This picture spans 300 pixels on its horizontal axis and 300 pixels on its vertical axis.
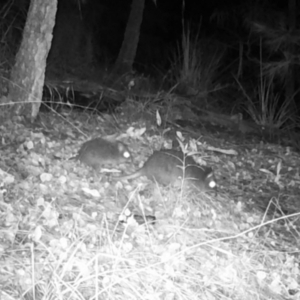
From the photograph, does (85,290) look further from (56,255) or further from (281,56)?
(281,56)

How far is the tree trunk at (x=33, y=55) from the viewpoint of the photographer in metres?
4.92

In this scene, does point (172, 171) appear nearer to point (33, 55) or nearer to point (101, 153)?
point (101, 153)

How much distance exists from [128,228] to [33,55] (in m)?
2.27

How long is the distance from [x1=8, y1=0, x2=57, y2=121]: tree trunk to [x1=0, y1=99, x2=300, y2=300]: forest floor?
0.32 metres

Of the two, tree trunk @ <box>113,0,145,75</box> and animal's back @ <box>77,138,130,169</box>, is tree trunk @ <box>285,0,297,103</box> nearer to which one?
tree trunk @ <box>113,0,145,75</box>

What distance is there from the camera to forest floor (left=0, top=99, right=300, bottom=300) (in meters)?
2.81

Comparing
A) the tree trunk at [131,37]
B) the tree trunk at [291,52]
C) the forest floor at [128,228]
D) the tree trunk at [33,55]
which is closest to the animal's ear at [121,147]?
the forest floor at [128,228]

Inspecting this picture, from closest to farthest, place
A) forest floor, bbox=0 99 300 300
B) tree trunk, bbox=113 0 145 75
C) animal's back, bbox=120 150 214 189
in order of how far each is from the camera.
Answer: forest floor, bbox=0 99 300 300 → animal's back, bbox=120 150 214 189 → tree trunk, bbox=113 0 145 75

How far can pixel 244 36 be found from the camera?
9812mm

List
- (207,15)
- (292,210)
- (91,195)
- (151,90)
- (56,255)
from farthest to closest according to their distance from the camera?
(207,15), (151,90), (292,210), (91,195), (56,255)

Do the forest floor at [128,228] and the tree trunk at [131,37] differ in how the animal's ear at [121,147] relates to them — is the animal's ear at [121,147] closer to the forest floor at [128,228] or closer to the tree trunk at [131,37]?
the forest floor at [128,228]

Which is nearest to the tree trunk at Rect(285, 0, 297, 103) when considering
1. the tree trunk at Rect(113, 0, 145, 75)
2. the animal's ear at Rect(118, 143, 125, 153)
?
the tree trunk at Rect(113, 0, 145, 75)

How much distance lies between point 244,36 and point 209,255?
7.06 meters

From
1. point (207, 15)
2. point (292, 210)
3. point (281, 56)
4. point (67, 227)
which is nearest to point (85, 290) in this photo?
point (67, 227)
